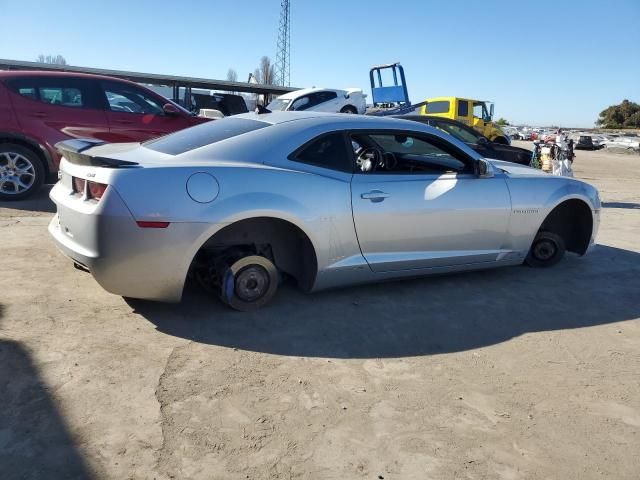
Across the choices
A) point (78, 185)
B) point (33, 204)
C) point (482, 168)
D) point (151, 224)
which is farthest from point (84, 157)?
point (33, 204)

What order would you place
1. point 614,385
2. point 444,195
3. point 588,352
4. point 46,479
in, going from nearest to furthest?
point 46,479
point 614,385
point 588,352
point 444,195

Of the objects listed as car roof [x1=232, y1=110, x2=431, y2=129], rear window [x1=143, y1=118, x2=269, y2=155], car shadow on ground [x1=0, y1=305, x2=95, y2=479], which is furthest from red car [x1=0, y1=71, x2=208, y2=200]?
car shadow on ground [x1=0, y1=305, x2=95, y2=479]

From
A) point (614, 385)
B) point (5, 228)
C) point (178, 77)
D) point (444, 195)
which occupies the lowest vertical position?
point (614, 385)

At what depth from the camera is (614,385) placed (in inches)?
115

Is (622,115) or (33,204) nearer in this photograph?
(33,204)

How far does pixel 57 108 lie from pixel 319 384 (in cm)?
557

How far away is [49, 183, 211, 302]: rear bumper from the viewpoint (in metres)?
2.99

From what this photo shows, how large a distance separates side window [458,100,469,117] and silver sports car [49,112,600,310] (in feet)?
43.2

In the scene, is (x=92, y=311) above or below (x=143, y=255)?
below

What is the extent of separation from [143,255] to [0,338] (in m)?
0.90

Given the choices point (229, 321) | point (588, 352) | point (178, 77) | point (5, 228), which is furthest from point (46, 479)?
point (178, 77)

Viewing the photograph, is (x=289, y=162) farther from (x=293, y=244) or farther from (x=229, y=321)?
(x=229, y=321)

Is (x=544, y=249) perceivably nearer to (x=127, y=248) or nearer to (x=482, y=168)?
(x=482, y=168)

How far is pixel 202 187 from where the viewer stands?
316 centimetres
